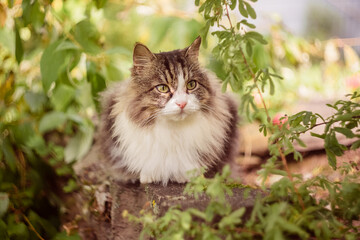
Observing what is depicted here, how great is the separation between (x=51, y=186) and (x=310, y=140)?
1.68 m

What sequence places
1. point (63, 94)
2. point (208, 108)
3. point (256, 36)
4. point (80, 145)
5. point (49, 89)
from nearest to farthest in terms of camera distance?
point (256, 36)
point (208, 108)
point (49, 89)
point (63, 94)
point (80, 145)

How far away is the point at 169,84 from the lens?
1.37 metres

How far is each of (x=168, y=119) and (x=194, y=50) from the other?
274 millimetres

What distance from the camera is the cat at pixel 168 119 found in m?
1.38

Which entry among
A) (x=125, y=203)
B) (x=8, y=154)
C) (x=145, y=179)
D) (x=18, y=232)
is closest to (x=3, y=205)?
(x=18, y=232)

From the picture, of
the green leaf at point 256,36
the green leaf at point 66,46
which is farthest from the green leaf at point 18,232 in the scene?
the green leaf at point 256,36

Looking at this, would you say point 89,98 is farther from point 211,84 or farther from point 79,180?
point 211,84

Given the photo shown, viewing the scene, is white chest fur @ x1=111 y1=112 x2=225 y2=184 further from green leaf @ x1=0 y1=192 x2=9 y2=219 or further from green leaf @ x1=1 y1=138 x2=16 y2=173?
green leaf @ x1=1 y1=138 x2=16 y2=173

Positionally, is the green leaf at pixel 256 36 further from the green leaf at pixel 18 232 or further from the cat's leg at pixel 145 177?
the green leaf at pixel 18 232

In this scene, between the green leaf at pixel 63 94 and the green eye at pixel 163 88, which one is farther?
the green leaf at pixel 63 94

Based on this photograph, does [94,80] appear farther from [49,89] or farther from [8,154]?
[8,154]

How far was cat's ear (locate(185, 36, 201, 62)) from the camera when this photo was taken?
1373 mm

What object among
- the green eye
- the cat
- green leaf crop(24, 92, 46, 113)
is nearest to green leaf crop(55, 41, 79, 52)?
the cat

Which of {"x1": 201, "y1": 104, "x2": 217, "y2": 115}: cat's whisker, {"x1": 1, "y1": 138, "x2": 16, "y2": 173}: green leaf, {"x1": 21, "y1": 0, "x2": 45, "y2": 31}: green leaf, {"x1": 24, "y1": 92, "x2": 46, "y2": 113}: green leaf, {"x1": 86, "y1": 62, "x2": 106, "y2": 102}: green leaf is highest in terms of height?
{"x1": 21, "y1": 0, "x2": 45, "y2": 31}: green leaf
